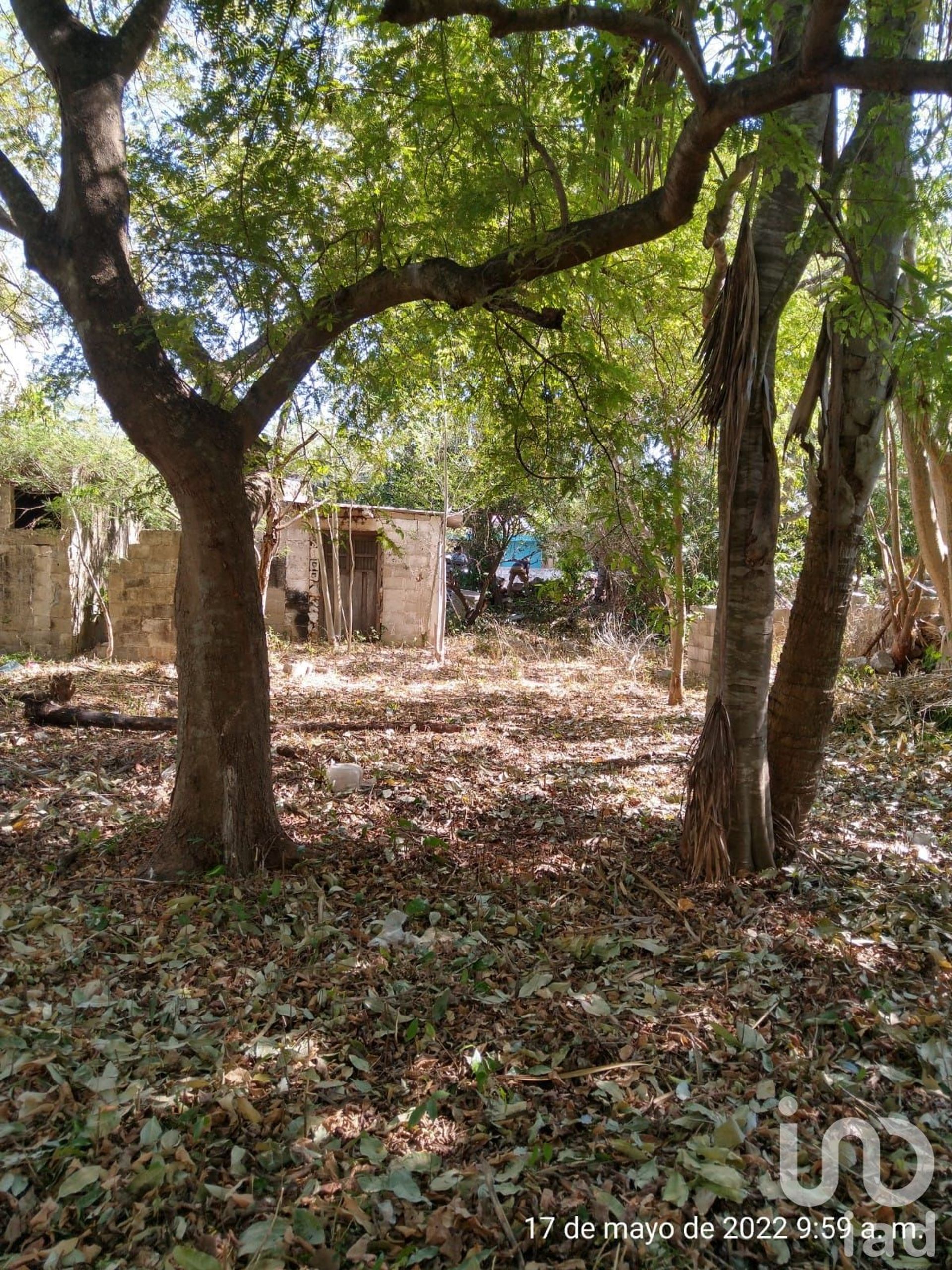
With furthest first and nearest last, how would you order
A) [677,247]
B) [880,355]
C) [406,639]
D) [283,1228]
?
[406,639]
[677,247]
[880,355]
[283,1228]

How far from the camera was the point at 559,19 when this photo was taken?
2.46 meters

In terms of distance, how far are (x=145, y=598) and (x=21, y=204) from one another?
8234mm

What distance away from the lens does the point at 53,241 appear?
3.78 metres

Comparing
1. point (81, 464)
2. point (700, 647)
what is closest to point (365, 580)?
point (81, 464)

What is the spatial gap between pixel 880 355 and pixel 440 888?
3.27m

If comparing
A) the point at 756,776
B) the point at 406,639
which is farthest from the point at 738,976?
the point at 406,639

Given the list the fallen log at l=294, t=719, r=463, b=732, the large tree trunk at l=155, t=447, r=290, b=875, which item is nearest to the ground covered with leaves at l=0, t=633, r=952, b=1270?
the large tree trunk at l=155, t=447, r=290, b=875

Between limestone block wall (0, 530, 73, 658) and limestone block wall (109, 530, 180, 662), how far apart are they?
4.08 ft

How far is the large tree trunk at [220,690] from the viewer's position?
3832 mm

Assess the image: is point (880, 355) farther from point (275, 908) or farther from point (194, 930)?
point (194, 930)

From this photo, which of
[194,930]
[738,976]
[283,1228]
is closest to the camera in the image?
[283,1228]

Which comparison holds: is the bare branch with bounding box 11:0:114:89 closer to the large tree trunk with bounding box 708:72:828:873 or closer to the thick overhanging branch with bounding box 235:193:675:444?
the thick overhanging branch with bounding box 235:193:675:444

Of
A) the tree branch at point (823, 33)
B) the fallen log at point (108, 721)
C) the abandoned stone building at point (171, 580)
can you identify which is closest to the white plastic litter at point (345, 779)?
the fallen log at point (108, 721)

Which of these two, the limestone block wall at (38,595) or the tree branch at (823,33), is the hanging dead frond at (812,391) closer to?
the tree branch at (823,33)
